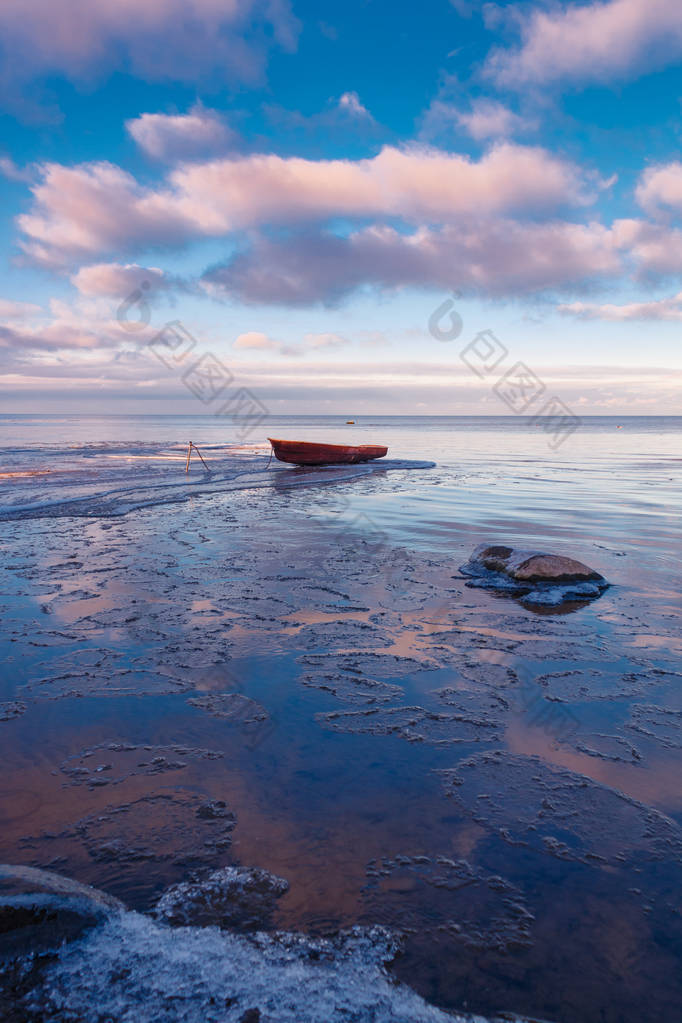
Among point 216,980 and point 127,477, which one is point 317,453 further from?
point 216,980

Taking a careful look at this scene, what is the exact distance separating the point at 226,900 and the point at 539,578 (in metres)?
6.04

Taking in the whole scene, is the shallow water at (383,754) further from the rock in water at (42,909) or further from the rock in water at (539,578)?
the rock in water at (539,578)

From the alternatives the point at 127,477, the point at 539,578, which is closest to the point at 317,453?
the point at 127,477

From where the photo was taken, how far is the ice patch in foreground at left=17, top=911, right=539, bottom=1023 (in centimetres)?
207

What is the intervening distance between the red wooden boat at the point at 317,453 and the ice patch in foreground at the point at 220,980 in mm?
24322

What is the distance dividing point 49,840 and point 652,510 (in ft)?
46.9

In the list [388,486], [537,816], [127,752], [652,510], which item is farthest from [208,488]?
[537,816]

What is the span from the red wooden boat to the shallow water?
18.3m

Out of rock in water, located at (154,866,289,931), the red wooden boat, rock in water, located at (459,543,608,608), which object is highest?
the red wooden boat

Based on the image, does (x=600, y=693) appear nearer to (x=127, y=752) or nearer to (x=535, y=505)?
(x=127, y=752)

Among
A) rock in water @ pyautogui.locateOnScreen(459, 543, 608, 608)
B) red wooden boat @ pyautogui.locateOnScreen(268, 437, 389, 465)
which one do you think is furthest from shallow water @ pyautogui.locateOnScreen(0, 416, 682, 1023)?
red wooden boat @ pyautogui.locateOnScreen(268, 437, 389, 465)

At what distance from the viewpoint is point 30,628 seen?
596cm

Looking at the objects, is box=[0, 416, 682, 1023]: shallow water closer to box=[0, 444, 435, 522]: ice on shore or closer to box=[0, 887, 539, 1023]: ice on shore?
box=[0, 887, 539, 1023]: ice on shore

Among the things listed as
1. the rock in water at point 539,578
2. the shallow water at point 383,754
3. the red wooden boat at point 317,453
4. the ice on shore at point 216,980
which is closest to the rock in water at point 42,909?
the ice on shore at point 216,980
